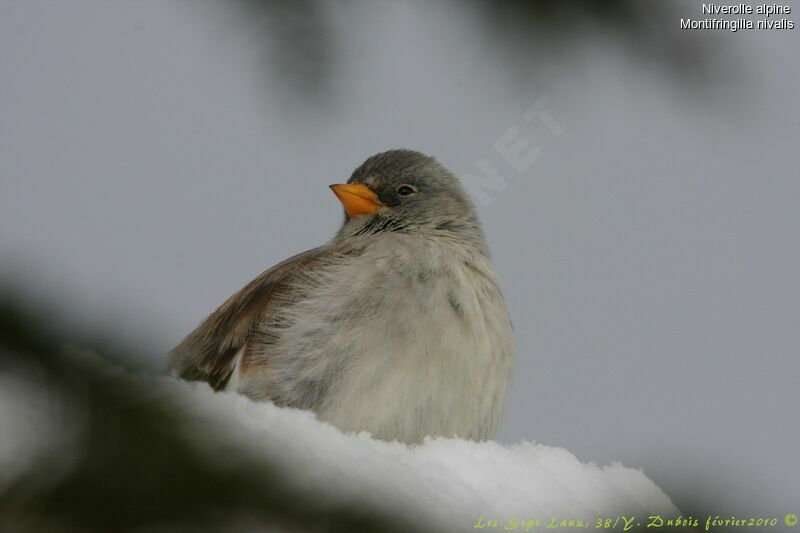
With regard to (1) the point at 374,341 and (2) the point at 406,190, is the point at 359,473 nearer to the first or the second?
(1) the point at 374,341

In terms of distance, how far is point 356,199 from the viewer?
18.1 ft

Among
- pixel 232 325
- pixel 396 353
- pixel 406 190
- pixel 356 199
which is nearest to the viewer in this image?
pixel 396 353

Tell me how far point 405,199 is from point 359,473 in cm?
468

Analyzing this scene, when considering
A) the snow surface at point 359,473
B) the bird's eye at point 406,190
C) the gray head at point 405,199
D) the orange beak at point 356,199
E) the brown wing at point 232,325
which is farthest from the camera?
the bird's eye at point 406,190

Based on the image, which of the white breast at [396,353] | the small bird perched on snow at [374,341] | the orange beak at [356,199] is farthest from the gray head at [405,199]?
the white breast at [396,353]

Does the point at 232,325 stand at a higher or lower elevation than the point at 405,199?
lower

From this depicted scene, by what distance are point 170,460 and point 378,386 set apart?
A: 312cm

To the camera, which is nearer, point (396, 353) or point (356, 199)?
point (396, 353)

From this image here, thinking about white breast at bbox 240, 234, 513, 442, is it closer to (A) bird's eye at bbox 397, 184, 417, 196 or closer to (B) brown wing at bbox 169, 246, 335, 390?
(B) brown wing at bbox 169, 246, 335, 390

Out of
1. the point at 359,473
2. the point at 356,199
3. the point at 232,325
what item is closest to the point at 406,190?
the point at 356,199

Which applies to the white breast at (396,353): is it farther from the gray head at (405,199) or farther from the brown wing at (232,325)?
the gray head at (405,199)

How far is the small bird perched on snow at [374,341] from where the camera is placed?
374cm

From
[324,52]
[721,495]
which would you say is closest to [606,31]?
[324,52]

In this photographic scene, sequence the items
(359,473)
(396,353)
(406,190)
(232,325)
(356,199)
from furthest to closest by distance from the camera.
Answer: (406,190)
(356,199)
(232,325)
(396,353)
(359,473)
